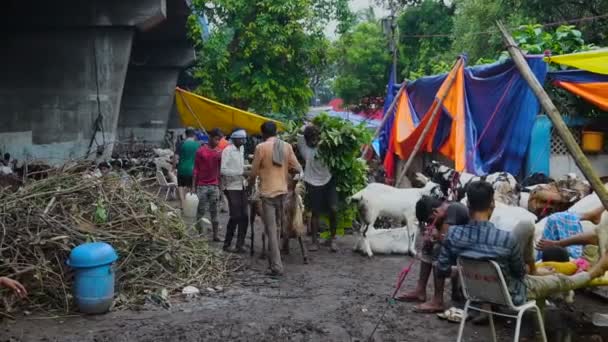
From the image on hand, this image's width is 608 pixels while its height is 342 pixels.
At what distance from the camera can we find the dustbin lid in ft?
20.7

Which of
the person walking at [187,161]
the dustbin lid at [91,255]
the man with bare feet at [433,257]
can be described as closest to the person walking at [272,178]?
the man with bare feet at [433,257]

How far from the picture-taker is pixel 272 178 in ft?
27.8

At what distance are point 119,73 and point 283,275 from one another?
8.67m

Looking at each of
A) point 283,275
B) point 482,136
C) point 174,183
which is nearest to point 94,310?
point 283,275

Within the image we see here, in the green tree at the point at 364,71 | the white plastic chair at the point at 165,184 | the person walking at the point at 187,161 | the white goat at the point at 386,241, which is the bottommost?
the white goat at the point at 386,241

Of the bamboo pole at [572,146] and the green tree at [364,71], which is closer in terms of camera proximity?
the bamboo pole at [572,146]

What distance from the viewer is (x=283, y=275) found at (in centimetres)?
843

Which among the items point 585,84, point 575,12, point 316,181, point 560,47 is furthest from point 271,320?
point 575,12

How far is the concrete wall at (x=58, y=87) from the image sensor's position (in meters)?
15.0

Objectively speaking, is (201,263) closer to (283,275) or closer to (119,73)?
(283,275)

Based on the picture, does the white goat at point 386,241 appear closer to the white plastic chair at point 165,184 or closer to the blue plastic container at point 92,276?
the blue plastic container at point 92,276

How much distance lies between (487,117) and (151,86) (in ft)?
51.1

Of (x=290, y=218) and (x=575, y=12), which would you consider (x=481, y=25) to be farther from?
(x=290, y=218)

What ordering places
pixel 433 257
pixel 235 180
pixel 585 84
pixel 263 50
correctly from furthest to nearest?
pixel 263 50, pixel 585 84, pixel 235 180, pixel 433 257
